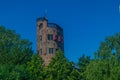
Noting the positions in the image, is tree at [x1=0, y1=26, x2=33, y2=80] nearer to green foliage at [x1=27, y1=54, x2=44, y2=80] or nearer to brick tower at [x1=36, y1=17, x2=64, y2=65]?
green foliage at [x1=27, y1=54, x2=44, y2=80]

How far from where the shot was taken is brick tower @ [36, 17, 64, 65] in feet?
258

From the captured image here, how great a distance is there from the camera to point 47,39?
7888 cm

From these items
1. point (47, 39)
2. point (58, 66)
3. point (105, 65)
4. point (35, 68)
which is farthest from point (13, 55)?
point (47, 39)

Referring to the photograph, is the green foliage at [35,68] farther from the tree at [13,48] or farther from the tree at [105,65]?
the tree at [105,65]

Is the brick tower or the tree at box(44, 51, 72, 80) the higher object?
the brick tower

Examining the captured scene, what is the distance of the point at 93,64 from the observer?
54719mm

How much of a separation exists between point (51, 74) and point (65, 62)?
2.86 m

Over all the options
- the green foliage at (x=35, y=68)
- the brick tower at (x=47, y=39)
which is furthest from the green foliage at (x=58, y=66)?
the brick tower at (x=47, y=39)

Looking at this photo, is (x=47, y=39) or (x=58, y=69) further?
(x=47, y=39)

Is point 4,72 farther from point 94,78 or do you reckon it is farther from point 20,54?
point 94,78

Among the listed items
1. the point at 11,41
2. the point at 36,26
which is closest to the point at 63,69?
the point at 11,41

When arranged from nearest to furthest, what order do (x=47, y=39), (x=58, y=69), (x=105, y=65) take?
(x=105, y=65) < (x=58, y=69) < (x=47, y=39)

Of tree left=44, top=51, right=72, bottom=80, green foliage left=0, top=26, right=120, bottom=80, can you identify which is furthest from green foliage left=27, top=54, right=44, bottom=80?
tree left=44, top=51, right=72, bottom=80

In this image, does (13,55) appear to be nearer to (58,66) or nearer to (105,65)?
(58,66)
